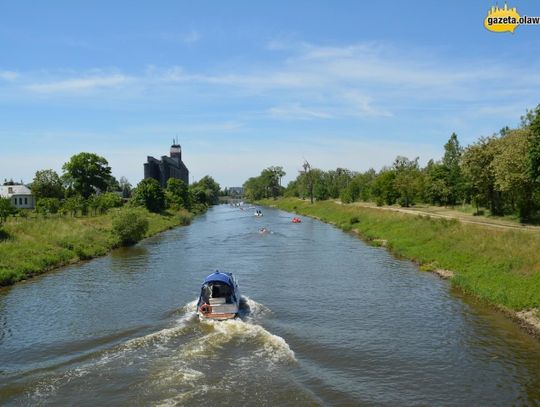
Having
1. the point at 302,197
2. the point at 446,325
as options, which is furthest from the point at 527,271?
the point at 302,197

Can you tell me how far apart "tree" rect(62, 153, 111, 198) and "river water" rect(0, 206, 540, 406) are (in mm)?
89484

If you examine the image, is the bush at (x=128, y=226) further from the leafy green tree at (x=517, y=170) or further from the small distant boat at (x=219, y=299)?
the leafy green tree at (x=517, y=170)

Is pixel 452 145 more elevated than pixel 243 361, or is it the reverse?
pixel 452 145

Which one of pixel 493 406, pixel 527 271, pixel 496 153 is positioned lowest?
pixel 493 406

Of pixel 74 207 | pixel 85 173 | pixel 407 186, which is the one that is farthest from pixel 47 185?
pixel 407 186

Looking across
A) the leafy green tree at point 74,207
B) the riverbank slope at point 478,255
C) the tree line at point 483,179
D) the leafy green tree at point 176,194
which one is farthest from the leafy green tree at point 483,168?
the leafy green tree at point 176,194

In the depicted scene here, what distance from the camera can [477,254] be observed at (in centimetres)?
3828

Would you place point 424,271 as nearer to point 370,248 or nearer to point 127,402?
point 370,248

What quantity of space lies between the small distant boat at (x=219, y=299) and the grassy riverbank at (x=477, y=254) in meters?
15.7

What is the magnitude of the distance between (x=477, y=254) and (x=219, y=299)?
22681mm

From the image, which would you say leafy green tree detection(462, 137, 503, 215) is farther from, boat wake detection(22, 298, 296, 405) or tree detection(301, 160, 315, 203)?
tree detection(301, 160, 315, 203)

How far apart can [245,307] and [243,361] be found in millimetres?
8967

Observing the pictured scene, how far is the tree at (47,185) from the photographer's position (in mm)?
118312

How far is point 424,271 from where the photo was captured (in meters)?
40.7
